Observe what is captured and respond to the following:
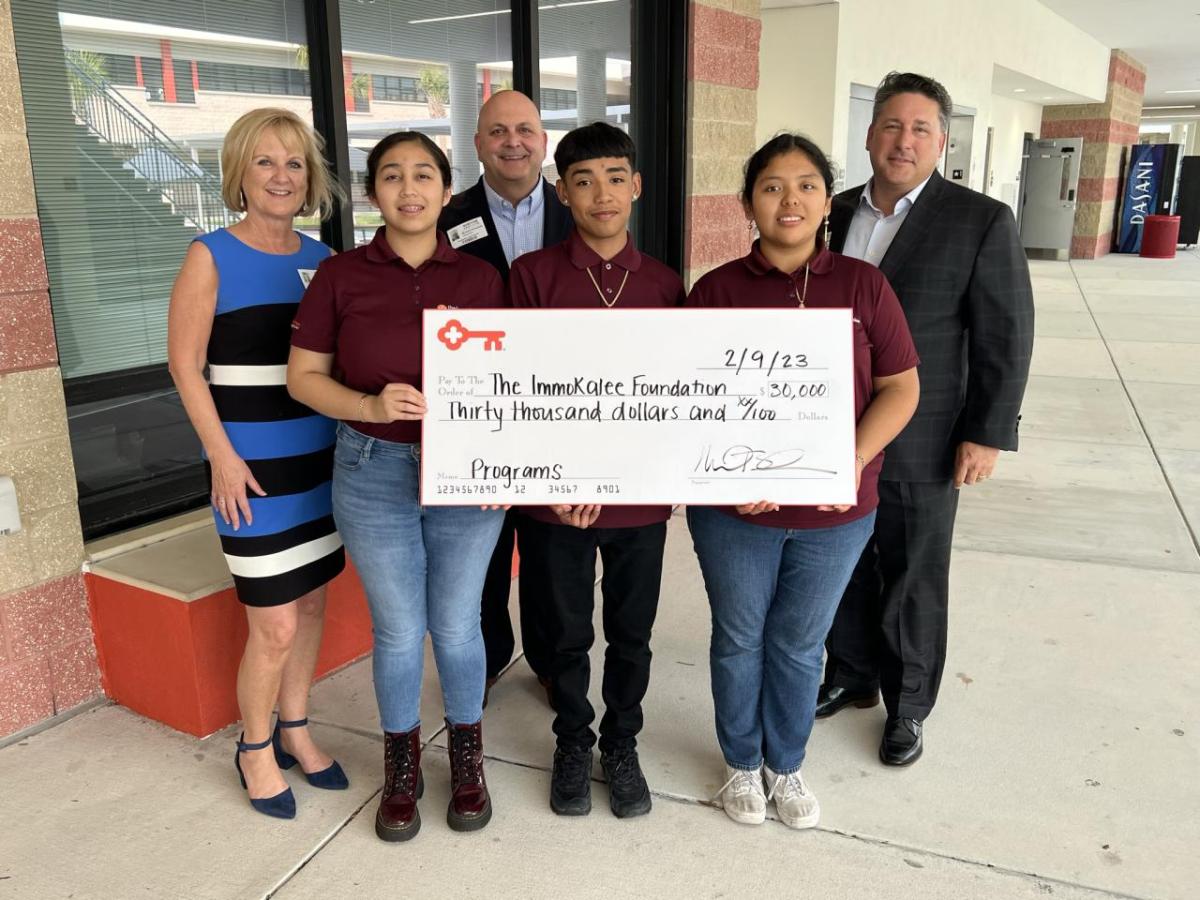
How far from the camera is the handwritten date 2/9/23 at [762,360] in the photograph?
1.94 meters

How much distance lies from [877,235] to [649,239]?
286cm

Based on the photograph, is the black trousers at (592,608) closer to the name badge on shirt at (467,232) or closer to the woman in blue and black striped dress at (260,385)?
the woman in blue and black striped dress at (260,385)

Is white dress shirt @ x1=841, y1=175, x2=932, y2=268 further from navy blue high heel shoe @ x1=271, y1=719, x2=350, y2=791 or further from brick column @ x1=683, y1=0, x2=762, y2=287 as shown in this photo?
brick column @ x1=683, y1=0, x2=762, y2=287

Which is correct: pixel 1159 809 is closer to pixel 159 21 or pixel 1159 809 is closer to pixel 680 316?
pixel 680 316

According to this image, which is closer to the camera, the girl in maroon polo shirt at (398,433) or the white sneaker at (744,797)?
the girl in maroon polo shirt at (398,433)

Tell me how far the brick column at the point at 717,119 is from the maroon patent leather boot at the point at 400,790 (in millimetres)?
3439

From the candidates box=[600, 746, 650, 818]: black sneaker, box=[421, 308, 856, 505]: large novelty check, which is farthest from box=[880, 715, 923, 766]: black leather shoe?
box=[421, 308, 856, 505]: large novelty check

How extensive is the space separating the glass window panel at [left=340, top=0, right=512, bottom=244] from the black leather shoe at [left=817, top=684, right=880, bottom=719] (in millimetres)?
2165

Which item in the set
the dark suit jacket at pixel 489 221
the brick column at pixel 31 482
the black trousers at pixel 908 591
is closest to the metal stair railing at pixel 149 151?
the brick column at pixel 31 482

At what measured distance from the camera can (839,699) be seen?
8.98 feet

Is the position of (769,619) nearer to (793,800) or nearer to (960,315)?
(793,800)

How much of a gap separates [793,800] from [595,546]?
2.51ft

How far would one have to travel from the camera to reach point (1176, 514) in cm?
450

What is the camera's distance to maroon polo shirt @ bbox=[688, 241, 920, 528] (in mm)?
1967
